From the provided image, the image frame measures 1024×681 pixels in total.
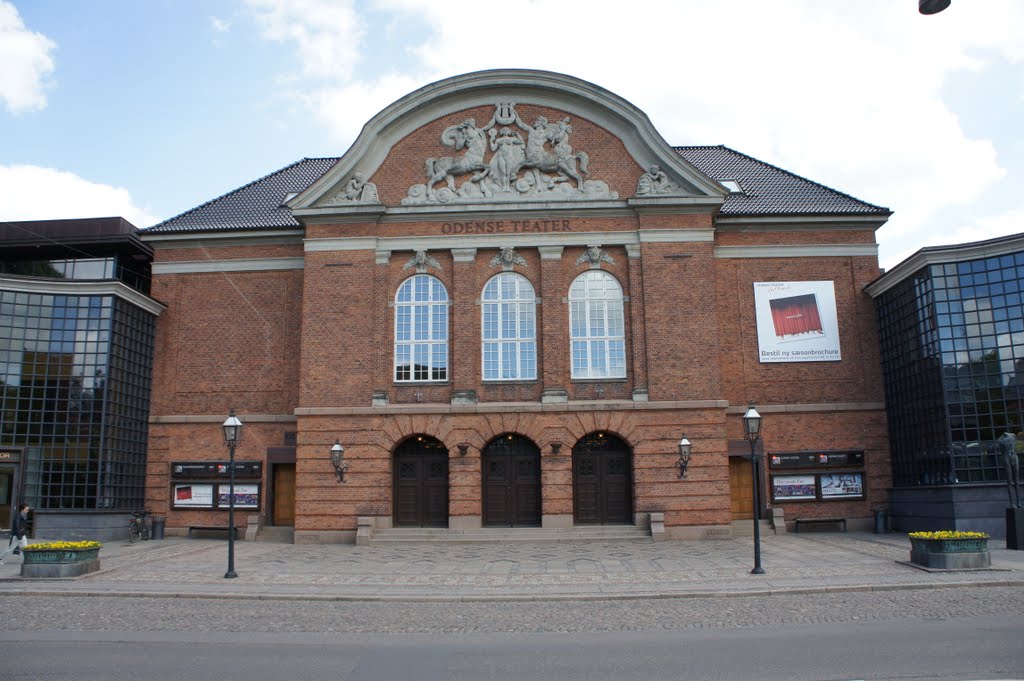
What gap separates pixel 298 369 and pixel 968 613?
21.5m

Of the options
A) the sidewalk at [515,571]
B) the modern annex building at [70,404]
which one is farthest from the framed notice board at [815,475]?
the modern annex building at [70,404]

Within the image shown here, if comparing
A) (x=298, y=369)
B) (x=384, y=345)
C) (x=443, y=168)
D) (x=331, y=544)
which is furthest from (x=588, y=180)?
(x=331, y=544)

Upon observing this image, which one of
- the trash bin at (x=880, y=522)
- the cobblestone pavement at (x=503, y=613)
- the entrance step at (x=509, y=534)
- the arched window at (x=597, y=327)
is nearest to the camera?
the cobblestone pavement at (x=503, y=613)

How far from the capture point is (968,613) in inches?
503

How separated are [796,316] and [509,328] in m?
9.83

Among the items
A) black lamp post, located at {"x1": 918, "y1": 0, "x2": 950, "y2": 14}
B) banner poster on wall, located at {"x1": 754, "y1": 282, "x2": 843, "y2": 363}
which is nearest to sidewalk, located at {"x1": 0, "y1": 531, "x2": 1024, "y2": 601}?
banner poster on wall, located at {"x1": 754, "y1": 282, "x2": 843, "y2": 363}

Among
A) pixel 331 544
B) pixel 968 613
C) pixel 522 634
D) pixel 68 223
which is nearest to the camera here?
pixel 522 634

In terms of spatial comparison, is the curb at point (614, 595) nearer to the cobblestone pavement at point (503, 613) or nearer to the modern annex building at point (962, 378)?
the cobblestone pavement at point (503, 613)

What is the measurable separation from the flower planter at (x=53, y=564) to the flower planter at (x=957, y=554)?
59.5ft

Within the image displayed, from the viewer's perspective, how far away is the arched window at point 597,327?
26953 mm

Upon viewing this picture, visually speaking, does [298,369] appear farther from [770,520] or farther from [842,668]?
[842,668]

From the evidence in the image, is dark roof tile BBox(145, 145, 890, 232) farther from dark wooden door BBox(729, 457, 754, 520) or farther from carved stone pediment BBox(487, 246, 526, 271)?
dark wooden door BBox(729, 457, 754, 520)

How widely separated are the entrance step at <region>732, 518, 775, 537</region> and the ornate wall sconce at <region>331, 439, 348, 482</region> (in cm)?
1244

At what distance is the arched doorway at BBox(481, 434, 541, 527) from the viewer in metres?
26.6
